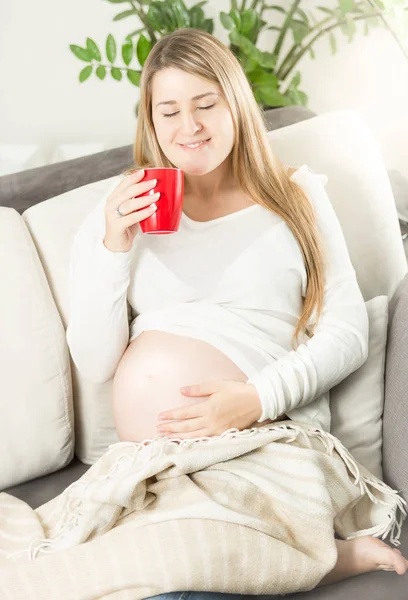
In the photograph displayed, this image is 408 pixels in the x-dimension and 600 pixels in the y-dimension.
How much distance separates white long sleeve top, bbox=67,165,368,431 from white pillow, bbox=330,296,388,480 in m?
0.04

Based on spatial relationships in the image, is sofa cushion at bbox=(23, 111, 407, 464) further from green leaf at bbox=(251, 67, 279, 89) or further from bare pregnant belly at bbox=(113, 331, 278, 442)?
green leaf at bbox=(251, 67, 279, 89)

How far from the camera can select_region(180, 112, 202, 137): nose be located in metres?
1.37

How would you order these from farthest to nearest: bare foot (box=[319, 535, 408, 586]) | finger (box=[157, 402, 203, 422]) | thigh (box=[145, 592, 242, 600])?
finger (box=[157, 402, 203, 422]) < bare foot (box=[319, 535, 408, 586]) < thigh (box=[145, 592, 242, 600])

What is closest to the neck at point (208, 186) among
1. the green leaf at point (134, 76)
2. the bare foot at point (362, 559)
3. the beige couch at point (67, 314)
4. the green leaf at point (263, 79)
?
the beige couch at point (67, 314)

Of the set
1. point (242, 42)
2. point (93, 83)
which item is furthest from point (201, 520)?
point (93, 83)

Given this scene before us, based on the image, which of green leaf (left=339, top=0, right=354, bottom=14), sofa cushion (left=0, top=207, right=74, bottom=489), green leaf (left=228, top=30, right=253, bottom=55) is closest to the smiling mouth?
sofa cushion (left=0, top=207, right=74, bottom=489)

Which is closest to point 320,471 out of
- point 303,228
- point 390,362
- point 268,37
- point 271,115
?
point 390,362

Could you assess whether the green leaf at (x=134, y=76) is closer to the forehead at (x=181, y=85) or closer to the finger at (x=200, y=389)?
the forehead at (x=181, y=85)

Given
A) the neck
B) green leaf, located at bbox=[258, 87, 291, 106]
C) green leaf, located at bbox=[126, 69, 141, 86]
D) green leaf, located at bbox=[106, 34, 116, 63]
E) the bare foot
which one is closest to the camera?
the bare foot

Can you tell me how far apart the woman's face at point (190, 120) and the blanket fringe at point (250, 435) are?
1.61 feet

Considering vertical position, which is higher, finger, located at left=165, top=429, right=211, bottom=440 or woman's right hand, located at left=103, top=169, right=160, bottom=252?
woman's right hand, located at left=103, top=169, right=160, bottom=252

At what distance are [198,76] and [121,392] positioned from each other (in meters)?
0.58

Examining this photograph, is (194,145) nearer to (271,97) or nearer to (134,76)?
(134,76)

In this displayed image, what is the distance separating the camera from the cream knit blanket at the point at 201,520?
1.10 meters
